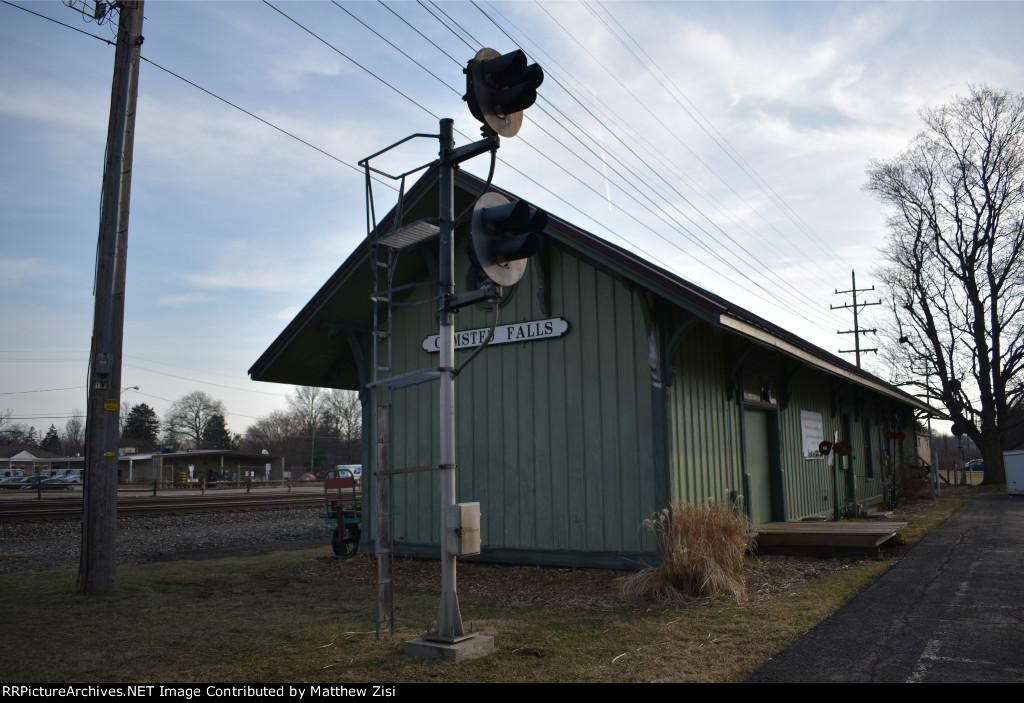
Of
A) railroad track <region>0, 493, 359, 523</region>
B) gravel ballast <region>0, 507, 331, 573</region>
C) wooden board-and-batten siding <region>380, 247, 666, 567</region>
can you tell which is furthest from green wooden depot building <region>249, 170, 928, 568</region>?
railroad track <region>0, 493, 359, 523</region>

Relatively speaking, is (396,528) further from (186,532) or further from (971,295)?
(971,295)

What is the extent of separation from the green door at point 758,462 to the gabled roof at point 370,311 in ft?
4.41

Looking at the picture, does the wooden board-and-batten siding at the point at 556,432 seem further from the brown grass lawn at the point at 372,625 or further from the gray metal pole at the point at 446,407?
the gray metal pole at the point at 446,407

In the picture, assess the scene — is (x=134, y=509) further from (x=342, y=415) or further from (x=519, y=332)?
(x=342, y=415)

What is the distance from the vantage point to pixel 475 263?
16.8ft

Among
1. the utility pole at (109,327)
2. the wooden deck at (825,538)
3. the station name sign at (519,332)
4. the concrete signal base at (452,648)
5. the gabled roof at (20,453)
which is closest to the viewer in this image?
the concrete signal base at (452,648)

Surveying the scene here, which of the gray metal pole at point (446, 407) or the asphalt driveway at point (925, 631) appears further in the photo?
the gray metal pole at point (446, 407)

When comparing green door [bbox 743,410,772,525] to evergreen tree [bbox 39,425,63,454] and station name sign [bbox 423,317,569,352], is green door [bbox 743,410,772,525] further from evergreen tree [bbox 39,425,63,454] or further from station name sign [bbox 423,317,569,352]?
evergreen tree [bbox 39,425,63,454]

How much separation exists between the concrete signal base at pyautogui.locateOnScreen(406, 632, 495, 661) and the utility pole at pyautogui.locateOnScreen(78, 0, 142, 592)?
4841 millimetres

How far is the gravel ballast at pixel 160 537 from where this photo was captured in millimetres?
12273

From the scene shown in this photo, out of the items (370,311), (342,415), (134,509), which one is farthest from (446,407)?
(342,415)

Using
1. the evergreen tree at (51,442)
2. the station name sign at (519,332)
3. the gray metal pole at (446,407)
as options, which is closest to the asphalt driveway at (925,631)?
the gray metal pole at (446,407)

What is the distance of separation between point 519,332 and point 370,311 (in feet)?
8.18

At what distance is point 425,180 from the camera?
943cm
